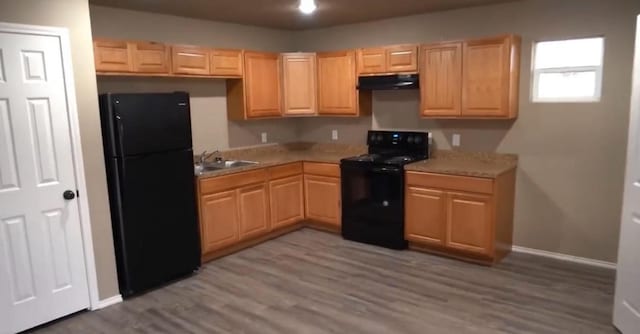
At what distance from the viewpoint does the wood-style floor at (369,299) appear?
306 cm

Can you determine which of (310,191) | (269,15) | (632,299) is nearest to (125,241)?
(310,191)

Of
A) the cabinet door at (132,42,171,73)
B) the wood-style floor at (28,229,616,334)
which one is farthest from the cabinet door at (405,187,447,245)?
the cabinet door at (132,42,171,73)

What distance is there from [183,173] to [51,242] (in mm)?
1103

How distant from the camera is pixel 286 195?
505 cm

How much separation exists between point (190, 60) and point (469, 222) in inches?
121

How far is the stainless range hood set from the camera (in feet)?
14.8

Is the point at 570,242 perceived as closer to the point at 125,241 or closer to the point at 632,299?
the point at 632,299

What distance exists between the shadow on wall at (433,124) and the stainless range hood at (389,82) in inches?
14.0

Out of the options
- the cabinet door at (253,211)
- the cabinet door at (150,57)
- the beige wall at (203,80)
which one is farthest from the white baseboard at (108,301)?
the cabinet door at (150,57)

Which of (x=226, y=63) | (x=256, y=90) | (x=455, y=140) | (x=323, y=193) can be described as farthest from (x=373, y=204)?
(x=226, y=63)

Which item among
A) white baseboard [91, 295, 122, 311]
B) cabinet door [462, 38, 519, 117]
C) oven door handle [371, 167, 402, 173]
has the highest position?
cabinet door [462, 38, 519, 117]

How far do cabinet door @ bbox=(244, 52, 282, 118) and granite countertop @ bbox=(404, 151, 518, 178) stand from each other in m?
1.78

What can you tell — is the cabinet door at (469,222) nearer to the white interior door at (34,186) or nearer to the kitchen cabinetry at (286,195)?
the kitchen cabinetry at (286,195)

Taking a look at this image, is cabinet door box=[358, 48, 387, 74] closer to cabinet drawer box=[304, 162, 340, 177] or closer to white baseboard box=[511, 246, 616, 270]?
cabinet drawer box=[304, 162, 340, 177]
